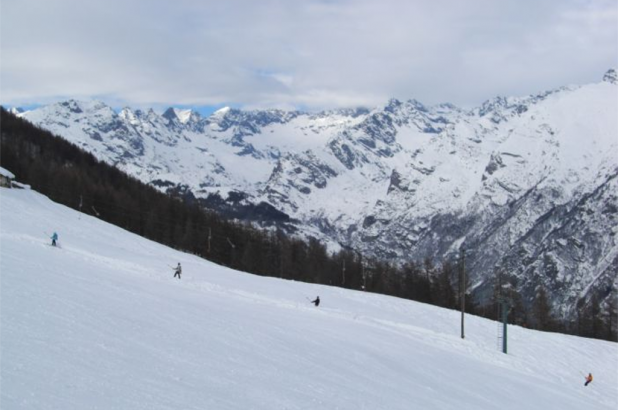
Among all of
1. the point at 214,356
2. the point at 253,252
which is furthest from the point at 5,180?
the point at 214,356

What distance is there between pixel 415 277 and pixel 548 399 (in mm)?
100456

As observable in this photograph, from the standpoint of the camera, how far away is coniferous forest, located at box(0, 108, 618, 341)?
124 metres

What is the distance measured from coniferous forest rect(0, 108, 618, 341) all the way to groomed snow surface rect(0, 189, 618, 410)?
71626 millimetres

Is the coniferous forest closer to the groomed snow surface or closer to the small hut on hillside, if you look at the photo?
the small hut on hillside

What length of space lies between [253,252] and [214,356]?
10988 cm

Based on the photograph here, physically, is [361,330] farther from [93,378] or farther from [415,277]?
[415,277]

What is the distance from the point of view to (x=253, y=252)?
130 metres

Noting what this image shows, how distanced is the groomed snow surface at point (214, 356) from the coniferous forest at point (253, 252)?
7163 centimetres

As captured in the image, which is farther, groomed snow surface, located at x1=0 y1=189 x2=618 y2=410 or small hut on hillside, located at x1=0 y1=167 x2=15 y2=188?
small hut on hillside, located at x1=0 y1=167 x2=15 y2=188

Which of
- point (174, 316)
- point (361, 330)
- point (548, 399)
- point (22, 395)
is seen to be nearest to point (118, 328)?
point (174, 316)

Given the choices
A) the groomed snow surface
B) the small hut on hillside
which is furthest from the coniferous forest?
the groomed snow surface

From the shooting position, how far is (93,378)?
1452 cm

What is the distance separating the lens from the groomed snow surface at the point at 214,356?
1473 centimetres

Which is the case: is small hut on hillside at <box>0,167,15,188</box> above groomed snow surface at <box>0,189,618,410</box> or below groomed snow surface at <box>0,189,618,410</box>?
above
